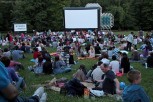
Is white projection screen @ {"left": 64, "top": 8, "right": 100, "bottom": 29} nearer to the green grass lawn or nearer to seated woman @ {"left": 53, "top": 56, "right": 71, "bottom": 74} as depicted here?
the green grass lawn

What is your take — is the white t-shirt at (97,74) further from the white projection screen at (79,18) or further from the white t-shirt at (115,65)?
the white projection screen at (79,18)

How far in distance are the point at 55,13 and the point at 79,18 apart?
22374mm

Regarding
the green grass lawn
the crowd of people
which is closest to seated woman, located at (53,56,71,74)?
the crowd of people

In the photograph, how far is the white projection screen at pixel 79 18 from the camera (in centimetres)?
4066

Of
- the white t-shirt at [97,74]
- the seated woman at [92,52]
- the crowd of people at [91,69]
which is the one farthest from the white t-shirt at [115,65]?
the seated woman at [92,52]

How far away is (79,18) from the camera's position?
4156 cm

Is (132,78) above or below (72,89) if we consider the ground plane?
above

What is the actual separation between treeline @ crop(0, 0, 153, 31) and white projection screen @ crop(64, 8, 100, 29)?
19842 millimetres

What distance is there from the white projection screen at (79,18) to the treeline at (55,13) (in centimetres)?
1984

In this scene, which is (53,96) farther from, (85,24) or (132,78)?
(85,24)

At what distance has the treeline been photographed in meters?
61.7

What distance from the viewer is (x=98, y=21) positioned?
4025 cm

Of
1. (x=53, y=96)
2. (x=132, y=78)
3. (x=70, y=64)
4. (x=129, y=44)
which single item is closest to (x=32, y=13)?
(x=129, y=44)

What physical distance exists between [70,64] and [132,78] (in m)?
13.2
